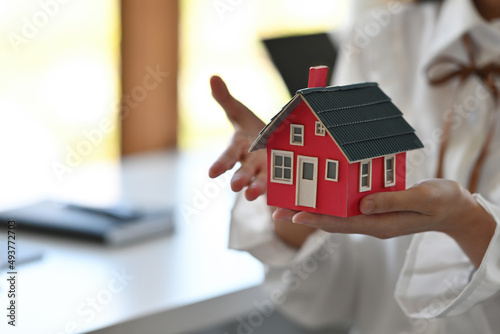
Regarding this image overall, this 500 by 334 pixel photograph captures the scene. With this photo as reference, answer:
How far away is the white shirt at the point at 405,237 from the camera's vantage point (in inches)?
28.7

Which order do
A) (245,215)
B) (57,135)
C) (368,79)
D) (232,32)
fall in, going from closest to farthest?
(245,215) → (368,79) → (57,135) → (232,32)

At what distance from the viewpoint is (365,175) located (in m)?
0.56

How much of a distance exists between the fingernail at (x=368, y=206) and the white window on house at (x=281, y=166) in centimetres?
7

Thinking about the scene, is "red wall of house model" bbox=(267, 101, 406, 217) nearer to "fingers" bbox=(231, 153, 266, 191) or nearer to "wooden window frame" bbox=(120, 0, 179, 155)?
"fingers" bbox=(231, 153, 266, 191)

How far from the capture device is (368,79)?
975 millimetres

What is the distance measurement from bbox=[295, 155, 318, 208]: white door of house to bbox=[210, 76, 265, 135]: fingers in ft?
0.21

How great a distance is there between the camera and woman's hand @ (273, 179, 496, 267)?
0.54 metres

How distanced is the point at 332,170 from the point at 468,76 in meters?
0.39

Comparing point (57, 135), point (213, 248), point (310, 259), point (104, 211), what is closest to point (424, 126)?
point (310, 259)

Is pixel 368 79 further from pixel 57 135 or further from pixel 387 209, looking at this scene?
pixel 57 135

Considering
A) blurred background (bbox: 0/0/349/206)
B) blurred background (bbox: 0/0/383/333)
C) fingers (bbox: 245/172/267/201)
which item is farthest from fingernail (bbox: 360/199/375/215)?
blurred background (bbox: 0/0/349/206)

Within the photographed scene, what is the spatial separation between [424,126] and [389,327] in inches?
10.6

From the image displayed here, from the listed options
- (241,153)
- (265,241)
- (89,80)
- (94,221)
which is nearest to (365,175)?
(241,153)

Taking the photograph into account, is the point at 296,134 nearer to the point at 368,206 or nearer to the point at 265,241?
the point at 368,206
